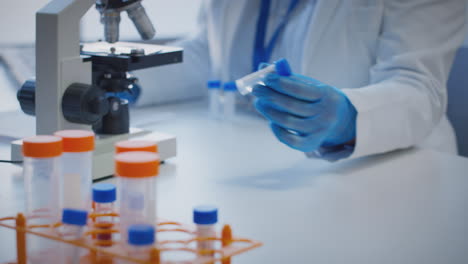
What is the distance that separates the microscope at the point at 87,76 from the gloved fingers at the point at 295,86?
0.22 metres

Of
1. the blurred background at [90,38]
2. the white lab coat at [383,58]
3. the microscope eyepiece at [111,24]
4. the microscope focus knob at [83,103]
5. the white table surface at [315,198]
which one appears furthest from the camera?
the blurred background at [90,38]

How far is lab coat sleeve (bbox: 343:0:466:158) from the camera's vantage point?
151 centimetres

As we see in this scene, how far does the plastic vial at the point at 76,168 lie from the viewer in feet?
2.52

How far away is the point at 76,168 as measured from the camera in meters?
0.79

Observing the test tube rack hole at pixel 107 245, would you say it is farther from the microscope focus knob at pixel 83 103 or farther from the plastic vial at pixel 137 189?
the microscope focus knob at pixel 83 103

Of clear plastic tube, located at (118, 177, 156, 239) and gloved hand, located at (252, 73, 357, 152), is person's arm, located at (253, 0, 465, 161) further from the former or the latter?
clear plastic tube, located at (118, 177, 156, 239)

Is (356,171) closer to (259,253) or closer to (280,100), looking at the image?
(280,100)

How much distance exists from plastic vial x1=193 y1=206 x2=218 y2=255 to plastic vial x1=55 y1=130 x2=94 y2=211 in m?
0.14

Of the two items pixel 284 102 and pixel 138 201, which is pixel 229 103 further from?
pixel 138 201

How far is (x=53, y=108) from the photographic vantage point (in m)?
1.16

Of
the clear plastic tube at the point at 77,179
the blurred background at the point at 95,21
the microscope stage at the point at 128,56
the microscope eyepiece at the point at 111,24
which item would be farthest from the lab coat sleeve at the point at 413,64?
the blurred background at the point at 95,21

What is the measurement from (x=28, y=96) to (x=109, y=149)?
189mm

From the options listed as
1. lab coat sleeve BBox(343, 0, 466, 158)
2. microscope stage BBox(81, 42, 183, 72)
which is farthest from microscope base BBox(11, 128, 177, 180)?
lab coat sleeve BBox(343, 0, 466, 158)

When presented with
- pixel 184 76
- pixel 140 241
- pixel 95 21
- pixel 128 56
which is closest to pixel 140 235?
pixel 140 241
